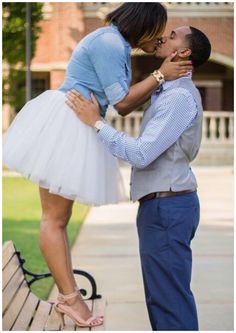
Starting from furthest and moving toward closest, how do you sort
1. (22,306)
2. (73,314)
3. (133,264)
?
(133,264) < (22,306) < (73,314)

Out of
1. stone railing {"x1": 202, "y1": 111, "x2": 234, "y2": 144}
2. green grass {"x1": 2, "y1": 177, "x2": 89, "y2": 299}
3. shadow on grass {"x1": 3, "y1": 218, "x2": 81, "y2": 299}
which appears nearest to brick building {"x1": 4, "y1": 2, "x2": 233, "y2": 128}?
stone railing {"x1": 202, "y1": 111, "x2": 234, "y2": 144}

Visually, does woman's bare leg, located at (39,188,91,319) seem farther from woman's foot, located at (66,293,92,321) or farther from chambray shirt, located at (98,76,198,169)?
chambray shirt, located at (98,76,198,169)

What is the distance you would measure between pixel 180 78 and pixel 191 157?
0.34 metres

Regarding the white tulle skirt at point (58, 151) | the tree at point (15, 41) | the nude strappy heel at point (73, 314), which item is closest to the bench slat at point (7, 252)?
the nude strappy heel at point (73, 314)

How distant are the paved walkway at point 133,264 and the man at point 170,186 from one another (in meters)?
2.16

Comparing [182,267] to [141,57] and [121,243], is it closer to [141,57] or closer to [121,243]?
[121,243]

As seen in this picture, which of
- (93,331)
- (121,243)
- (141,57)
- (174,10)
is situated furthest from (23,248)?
(141,57)

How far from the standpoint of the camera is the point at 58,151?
3.85m

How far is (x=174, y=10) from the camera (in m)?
28.0

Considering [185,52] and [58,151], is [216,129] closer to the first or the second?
[58,151]

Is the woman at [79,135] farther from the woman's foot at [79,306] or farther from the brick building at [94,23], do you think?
the brick building at [94,23]

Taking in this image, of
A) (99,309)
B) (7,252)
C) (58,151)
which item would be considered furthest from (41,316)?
(58,151)

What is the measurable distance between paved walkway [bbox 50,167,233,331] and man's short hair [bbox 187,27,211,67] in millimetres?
2568

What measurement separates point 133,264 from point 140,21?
197 inches
